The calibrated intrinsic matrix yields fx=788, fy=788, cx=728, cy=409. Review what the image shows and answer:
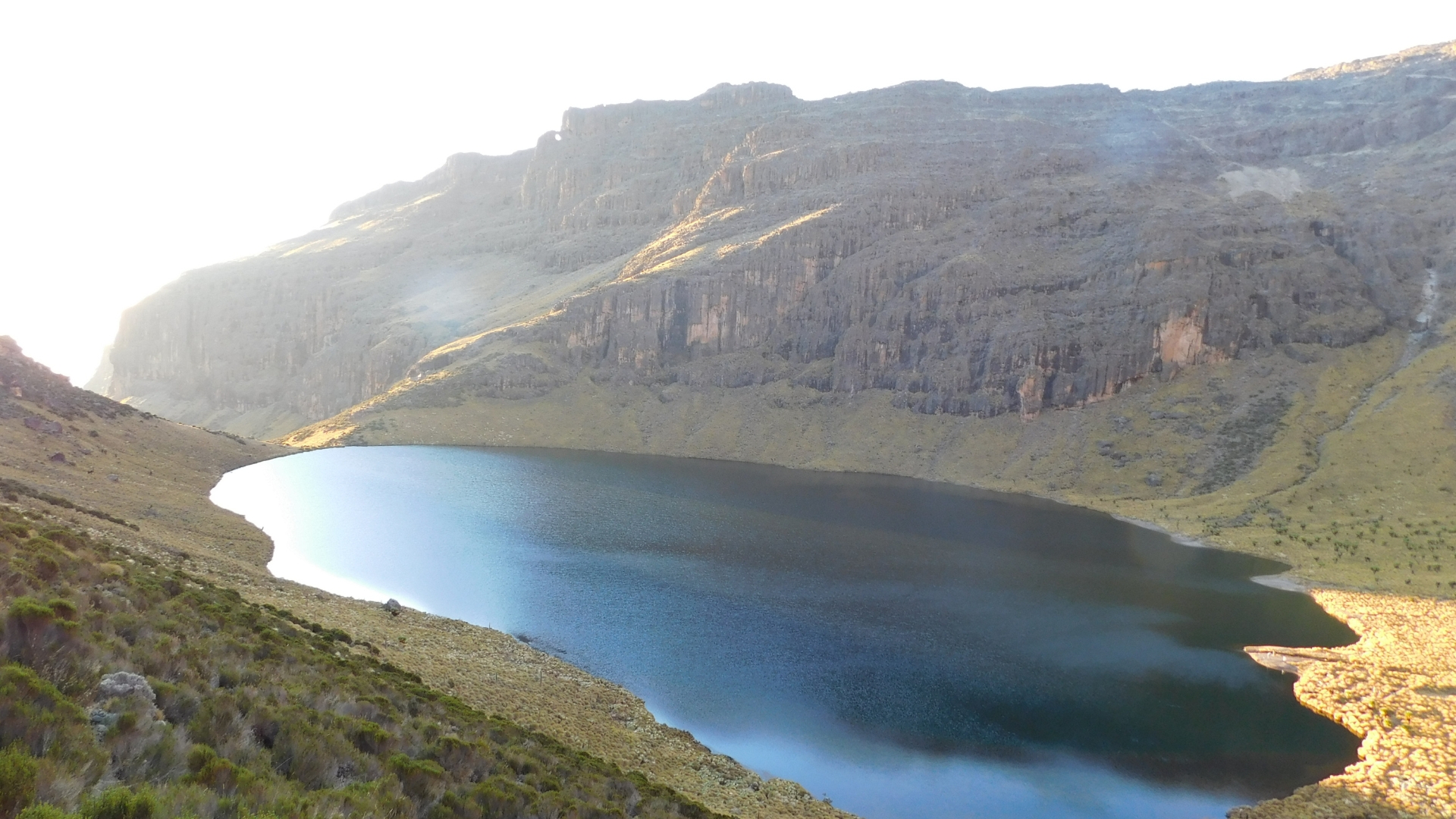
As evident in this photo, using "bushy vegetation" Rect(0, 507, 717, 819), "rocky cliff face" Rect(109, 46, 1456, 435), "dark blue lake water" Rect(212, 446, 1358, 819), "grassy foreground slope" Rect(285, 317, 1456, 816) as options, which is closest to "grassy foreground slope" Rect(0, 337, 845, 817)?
"bushy vegetation" Rect(0, 507, 717, 819)

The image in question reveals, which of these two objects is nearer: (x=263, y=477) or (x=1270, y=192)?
(x=263, y=477)

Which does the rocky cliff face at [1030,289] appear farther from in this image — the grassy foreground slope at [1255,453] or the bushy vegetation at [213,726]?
the bushy vegetation at [213,726]

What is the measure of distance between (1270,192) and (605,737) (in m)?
209

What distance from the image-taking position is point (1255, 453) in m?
118

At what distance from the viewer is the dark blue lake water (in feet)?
124

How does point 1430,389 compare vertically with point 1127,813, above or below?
above

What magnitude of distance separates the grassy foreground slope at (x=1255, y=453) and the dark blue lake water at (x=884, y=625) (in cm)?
397

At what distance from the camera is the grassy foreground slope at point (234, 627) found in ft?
55.2

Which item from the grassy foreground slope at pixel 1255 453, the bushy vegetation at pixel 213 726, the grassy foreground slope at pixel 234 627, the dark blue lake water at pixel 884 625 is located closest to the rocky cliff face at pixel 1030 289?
the grassy foreground slope at pixel 1255 453

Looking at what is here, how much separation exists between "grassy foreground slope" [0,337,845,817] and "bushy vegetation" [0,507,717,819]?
12 cm

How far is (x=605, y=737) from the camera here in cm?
3306

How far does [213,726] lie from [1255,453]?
136257 millimetres

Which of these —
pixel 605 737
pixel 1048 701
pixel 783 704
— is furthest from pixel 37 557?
pixel 1048 701

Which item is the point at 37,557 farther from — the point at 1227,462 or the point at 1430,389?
the point at 1430,389
